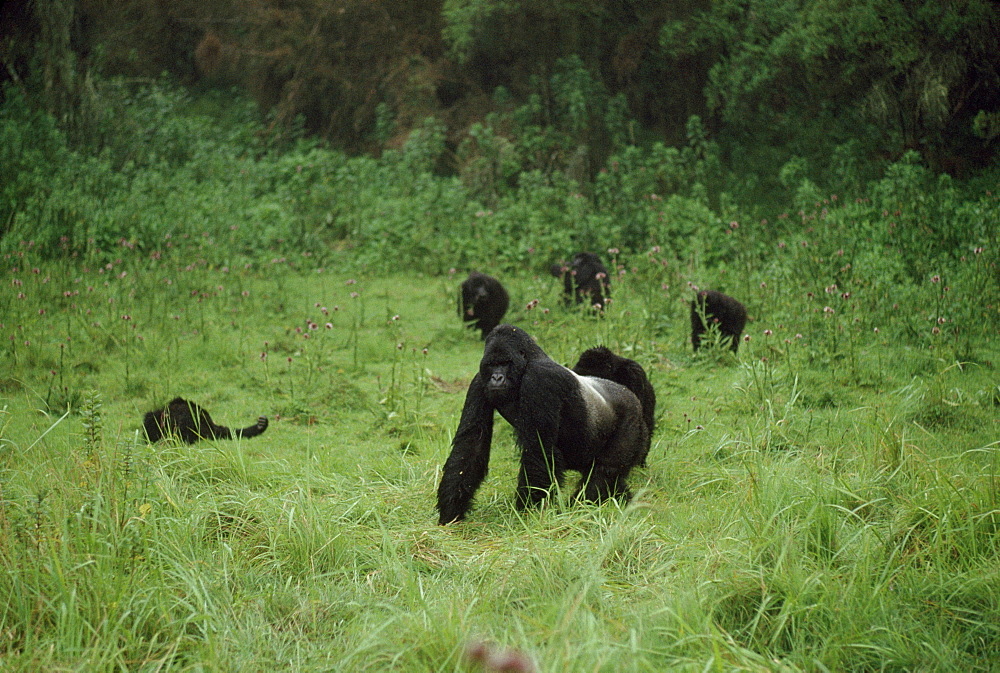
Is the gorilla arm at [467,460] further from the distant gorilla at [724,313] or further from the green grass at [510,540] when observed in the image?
the distant gorilla at [724,313]

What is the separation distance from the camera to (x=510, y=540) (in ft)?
12.6

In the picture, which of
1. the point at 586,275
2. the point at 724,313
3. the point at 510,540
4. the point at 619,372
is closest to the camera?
the point at 510,540

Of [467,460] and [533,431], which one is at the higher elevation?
[533,431]

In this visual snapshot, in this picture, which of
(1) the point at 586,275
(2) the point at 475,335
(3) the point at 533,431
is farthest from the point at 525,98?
(3) the point at 533,431

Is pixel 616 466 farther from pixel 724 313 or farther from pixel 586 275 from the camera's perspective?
pixel 586 275

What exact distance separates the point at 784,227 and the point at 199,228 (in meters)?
7.15

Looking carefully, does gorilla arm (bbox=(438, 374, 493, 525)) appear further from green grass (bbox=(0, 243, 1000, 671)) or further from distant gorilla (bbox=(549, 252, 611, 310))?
distant gorilla (bbox=(549, 252, 611, 310))

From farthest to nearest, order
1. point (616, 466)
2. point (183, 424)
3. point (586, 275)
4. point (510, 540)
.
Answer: point (586, 275) → point (183, 424) → point (616, 466) → point (510, 540)

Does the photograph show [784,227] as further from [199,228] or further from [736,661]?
[736,661]

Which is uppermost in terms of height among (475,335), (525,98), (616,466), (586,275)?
(525,98)

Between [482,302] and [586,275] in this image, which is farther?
[586,275]

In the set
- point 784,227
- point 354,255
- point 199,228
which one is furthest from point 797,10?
point 199,228

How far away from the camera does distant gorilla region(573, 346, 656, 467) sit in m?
5.00

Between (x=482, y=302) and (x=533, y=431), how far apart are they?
4439mm
